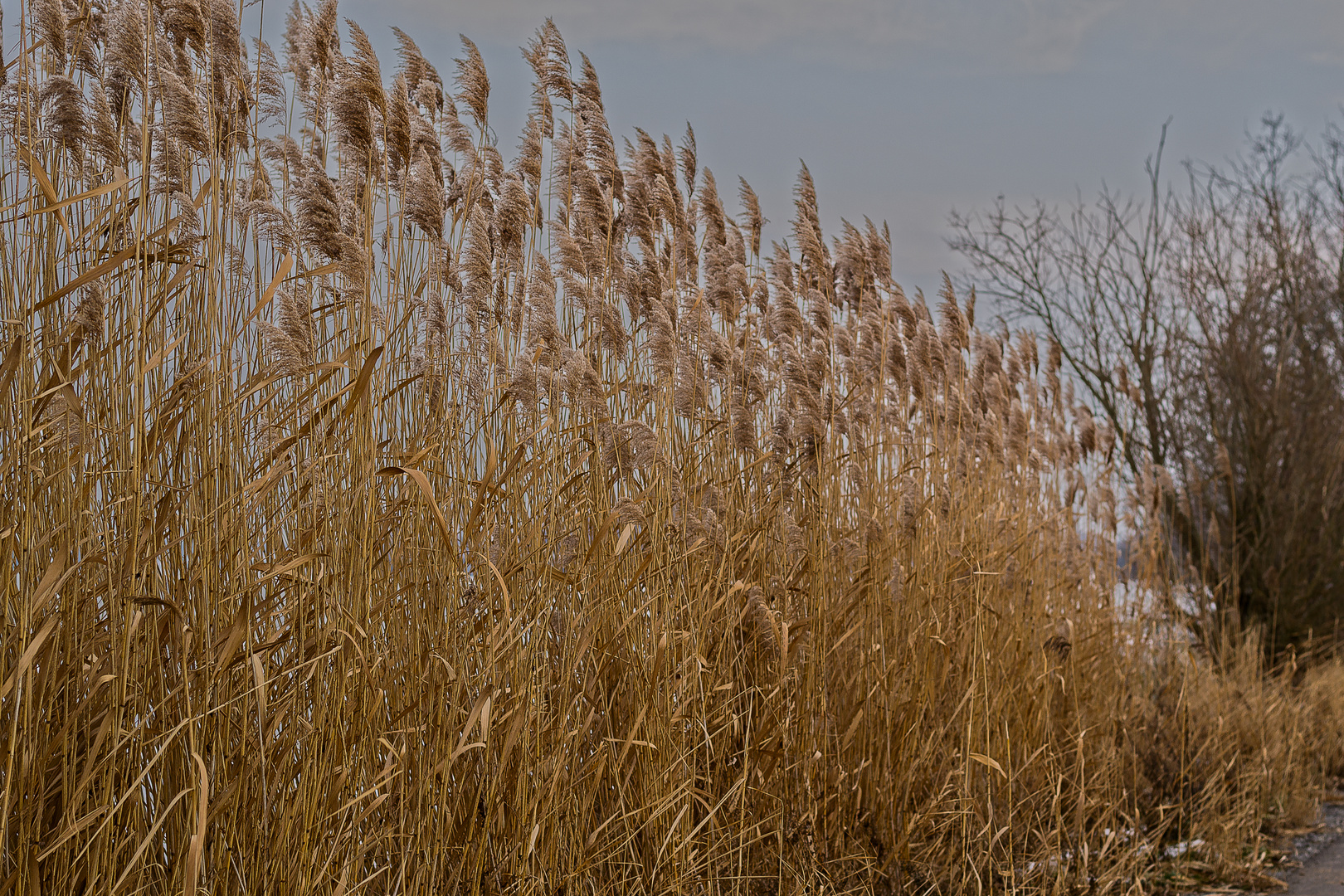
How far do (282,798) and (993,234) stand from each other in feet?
27.8

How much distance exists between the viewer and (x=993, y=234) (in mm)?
9125

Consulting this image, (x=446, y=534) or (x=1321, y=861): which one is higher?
(x=446, y=534)

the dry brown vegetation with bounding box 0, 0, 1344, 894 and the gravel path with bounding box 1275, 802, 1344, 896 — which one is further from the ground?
the dry brown vegetation with bounding box 0, 0, 1344, 894

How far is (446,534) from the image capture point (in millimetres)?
1912

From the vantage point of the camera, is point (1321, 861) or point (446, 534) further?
point (1321, 861)

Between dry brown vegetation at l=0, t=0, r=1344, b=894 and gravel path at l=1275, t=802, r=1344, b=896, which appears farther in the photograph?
gravel path at l=1275, t=802, r=1344, b=896

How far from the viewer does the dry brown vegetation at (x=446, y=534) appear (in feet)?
6.04

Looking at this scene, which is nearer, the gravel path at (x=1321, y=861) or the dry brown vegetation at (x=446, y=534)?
the dry brown vegetation at (x=446, y=534)

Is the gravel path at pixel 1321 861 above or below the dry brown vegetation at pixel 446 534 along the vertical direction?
below

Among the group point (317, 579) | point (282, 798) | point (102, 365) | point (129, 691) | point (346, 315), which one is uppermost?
point (346, 315)

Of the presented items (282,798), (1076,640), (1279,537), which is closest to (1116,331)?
(1279,537)

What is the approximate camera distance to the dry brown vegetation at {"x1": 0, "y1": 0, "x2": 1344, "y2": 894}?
1840 millimetres

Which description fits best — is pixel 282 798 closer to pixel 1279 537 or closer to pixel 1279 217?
pixel 1279 537

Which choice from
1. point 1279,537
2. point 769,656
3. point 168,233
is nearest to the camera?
point 168,233
